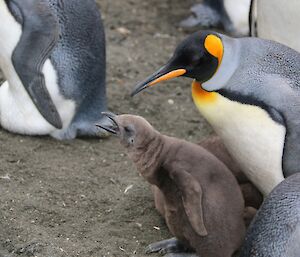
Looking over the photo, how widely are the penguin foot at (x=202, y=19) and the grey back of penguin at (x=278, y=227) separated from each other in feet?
12.0

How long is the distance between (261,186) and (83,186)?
939mm

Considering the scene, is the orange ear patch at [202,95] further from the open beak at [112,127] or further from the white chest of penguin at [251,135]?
the open beak at [112,127]

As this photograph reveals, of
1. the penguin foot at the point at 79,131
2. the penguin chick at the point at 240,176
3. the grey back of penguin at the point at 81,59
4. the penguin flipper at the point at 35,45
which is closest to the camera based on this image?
the penguin chick at the point at 240,176

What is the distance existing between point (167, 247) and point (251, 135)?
64cm

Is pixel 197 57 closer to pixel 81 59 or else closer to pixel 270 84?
pixel 270 84

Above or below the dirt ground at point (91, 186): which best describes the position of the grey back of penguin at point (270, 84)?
above

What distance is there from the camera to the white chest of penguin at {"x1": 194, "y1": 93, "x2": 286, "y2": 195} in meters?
4.13

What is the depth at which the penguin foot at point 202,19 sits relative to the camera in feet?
23.4

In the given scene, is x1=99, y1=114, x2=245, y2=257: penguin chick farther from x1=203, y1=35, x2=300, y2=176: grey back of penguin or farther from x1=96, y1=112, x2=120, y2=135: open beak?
x1=203, y1=35, x2=300, y2=176: grey back of penguin

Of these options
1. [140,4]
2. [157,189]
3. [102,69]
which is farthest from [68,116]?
[140,4]

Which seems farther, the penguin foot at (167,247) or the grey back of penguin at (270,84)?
the penguin foot at (167,247)

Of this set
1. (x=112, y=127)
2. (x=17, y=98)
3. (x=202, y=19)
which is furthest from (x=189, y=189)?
(x=202, y=19)

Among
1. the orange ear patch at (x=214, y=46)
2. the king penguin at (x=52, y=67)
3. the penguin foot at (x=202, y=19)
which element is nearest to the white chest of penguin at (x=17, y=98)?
the king penguin at (x=52, y=67)

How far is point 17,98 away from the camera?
5.12m
